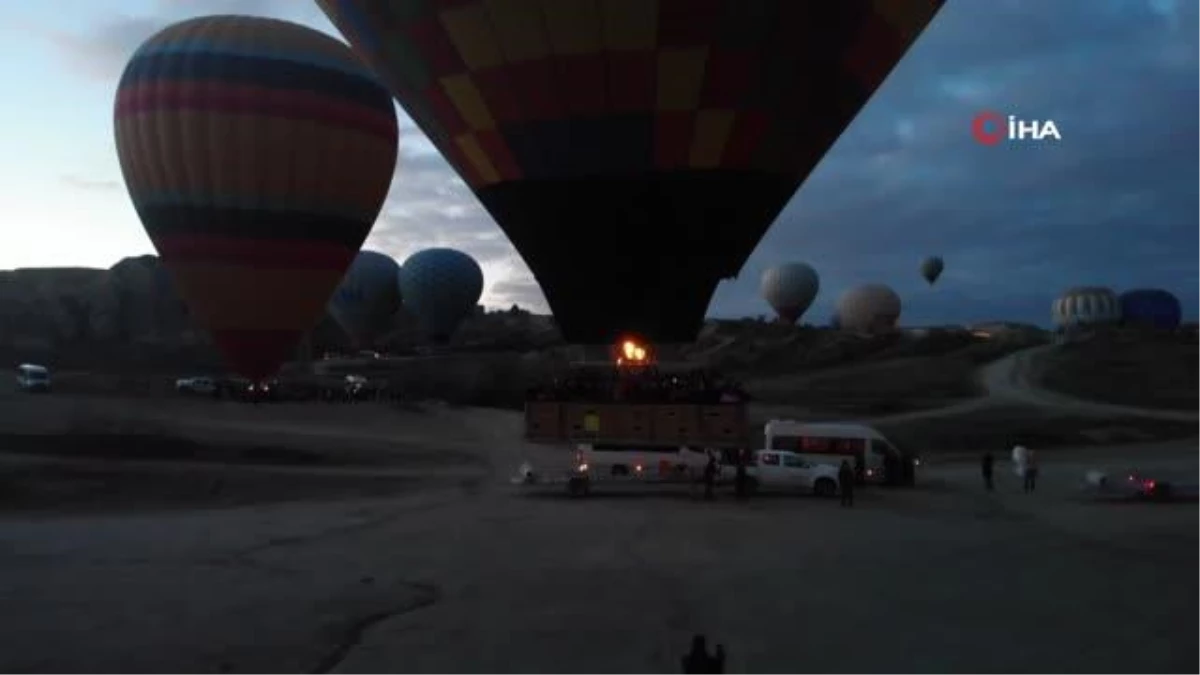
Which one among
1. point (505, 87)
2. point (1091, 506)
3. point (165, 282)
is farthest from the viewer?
point (165, 282)

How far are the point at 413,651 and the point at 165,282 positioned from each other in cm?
8887

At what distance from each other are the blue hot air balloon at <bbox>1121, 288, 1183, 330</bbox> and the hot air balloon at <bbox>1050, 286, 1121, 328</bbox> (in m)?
3.52

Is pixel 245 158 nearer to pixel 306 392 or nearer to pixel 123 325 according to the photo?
pixel 306 392

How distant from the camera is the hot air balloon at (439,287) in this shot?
75375mm

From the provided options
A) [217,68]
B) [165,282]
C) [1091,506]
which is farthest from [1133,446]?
[165,282]

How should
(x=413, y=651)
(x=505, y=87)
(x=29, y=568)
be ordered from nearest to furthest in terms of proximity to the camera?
(x=413, y=651) → (x=29, y=568) → (x=505, y=87)

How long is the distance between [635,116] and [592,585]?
8.11 m

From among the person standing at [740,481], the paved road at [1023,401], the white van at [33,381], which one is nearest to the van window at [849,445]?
the person standing at [740,481]

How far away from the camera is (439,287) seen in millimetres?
75500

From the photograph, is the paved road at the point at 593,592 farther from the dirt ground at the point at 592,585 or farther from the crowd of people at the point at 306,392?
the crowd of people at the point at 306,392

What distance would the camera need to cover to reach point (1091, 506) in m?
22.5

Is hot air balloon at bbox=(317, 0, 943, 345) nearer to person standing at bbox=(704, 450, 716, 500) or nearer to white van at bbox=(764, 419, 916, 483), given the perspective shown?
person standing at bbox=(704, 450, 716, 500)

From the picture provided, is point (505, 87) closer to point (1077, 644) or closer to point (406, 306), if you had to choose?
point (1077, 644)

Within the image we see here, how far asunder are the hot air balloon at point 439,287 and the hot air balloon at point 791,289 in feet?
134
